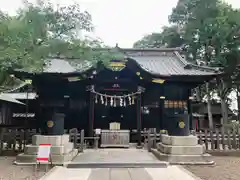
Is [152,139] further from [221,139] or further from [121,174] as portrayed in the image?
[121,174]

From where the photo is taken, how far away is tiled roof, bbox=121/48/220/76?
45.5 ft

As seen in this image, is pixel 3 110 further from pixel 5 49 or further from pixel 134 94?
pixel 5 49

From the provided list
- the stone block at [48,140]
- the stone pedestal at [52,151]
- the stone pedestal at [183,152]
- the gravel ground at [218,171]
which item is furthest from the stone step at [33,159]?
the gravel ground at [218,171]

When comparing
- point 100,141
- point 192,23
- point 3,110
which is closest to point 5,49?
point 100,141

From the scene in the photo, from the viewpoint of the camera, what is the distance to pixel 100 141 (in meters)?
12.0

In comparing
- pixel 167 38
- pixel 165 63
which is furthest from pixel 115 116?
pixel 167 38

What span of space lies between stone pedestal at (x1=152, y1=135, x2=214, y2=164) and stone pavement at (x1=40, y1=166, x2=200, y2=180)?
0.63 m

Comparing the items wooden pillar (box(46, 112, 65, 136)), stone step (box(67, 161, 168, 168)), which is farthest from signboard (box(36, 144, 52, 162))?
wooden pillar (box(46, 112, 65, 136))

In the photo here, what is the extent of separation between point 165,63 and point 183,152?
993 cm

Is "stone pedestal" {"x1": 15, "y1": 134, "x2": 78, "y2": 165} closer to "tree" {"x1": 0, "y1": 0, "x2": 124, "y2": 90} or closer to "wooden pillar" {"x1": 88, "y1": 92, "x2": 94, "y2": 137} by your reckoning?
"tree" {"x1": 0, "y1": 0, "x2": 124, "y2": 90}

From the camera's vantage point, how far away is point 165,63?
1706cm

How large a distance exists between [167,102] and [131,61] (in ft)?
11.3

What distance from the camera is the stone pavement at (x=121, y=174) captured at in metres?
6.11

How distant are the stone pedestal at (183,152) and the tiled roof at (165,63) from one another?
532 cm
